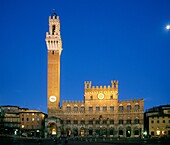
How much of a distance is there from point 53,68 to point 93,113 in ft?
64.9

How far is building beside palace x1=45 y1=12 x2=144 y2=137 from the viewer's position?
99.6 m

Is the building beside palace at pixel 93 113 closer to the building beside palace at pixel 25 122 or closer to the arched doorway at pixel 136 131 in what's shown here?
the arched doorway at pixel 136 131

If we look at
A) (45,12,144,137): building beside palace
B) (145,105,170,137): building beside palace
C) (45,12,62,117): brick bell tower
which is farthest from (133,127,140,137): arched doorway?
(45,12,62,117): brick bell tower

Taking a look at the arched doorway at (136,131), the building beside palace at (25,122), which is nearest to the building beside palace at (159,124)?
the arched doorway at (136,131)

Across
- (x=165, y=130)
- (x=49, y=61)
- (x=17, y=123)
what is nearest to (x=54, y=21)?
(x=49, y=61)

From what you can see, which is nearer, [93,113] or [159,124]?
[159,124]

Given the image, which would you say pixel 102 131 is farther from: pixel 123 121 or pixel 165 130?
pixel 165 130

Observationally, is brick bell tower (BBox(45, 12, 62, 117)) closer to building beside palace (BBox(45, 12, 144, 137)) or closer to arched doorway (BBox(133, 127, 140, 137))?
building beside palace (BBox(45, 12, 144, 137))

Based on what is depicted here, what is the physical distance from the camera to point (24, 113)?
10488 cm

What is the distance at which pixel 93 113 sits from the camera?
10231 centimetres

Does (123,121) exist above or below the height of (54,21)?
below

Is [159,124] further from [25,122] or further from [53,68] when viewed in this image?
[25,122]

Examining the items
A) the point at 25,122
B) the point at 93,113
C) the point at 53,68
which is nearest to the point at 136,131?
the point at 93,113

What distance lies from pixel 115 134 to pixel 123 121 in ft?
15.7
